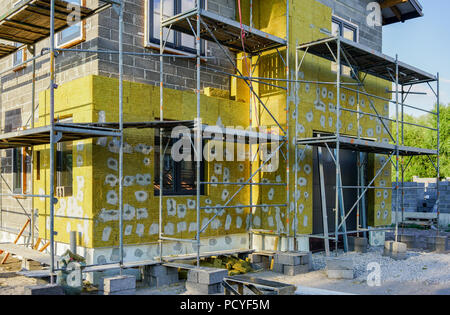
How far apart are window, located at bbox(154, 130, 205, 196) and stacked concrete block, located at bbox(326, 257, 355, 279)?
3.10 metres

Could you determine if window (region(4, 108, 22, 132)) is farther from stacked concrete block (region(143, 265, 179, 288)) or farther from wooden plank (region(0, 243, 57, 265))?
stacked concrete block (region(143, 265, 179, 288))

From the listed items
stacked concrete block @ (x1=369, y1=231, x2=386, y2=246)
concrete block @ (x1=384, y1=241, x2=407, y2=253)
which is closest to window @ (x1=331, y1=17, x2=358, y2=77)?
stacked concrete block @ (x1=369, y1=231, x2=386, y2=246)

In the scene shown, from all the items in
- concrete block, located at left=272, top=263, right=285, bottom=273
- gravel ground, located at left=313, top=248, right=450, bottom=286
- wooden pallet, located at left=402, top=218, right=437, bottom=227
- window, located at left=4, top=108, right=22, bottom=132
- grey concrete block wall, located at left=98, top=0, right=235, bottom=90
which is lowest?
wooden pallet, located at left=402, top=218, right=437, bottom=227

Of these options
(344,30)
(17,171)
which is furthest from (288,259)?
(344,30)

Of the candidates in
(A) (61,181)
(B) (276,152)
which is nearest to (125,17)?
(A) (61,181)

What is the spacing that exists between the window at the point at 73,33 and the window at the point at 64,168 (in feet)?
5.02

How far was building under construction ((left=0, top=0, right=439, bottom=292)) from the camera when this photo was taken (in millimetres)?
8195

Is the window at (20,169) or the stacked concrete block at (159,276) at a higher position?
the window at (20,169)

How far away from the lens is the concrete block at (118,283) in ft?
22.6

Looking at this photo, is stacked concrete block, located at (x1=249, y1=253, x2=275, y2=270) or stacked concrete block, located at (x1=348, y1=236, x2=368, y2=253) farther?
stacked concrete block, located at (x1=348, y1=236, x2=368, y2=253)

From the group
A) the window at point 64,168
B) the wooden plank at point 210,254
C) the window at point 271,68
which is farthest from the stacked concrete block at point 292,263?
the window at point 64,168

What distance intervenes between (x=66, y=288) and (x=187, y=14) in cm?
508

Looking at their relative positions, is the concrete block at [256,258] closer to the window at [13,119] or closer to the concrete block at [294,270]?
the concrete block at [294,270]
